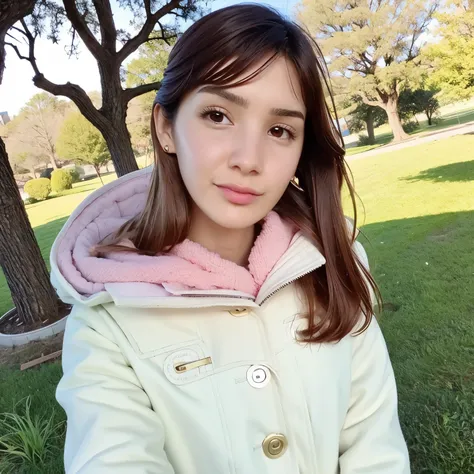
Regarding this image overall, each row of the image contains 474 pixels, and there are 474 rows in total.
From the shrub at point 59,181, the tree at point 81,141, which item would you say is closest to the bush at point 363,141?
the tree at point 81,141

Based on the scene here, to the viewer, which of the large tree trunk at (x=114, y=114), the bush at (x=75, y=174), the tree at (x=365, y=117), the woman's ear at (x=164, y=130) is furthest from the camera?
the bush at (x=75, y=174)

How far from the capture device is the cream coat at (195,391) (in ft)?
3.19

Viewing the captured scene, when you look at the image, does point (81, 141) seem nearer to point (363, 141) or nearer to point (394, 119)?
point (363, 141)

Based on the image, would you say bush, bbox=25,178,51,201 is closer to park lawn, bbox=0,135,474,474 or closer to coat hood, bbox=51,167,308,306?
park lawn, bbox=0,135,474,474

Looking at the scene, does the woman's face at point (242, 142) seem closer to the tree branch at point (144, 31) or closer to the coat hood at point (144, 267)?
the coat hood at point (144, 267)

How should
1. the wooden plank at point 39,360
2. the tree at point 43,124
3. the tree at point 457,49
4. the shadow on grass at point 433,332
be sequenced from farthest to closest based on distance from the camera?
the tree at point 43,124
the tree at point 457,49
the wooden plank at point 39,360
the shadow on grass at point 433,332

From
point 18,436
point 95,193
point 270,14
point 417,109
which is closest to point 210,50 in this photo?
point 270,14

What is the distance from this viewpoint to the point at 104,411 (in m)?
0.96

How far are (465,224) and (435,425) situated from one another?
10.7 feet

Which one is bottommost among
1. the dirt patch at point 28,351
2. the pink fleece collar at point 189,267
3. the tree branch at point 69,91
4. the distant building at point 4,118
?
the dirt patch at point 28,351

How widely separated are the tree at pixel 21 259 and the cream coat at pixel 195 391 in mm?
3069

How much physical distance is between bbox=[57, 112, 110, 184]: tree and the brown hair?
2915 centimetres

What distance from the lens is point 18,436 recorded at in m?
2.40

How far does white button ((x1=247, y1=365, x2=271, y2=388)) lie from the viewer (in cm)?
103
